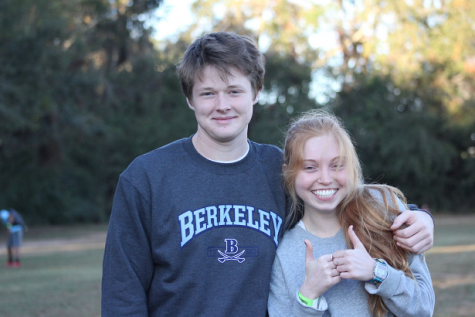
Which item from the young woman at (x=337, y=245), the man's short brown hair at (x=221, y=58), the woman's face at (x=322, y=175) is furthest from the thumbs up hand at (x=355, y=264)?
the man's short brown hair at (x=221, y=58)

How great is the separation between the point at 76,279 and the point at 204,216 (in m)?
9.11

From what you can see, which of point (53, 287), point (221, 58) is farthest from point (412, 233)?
point (53, 287)

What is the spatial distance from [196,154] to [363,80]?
30678 mm

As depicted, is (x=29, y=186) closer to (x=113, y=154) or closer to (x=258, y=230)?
(x=113, y=154)

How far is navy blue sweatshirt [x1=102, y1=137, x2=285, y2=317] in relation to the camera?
7.50 feet

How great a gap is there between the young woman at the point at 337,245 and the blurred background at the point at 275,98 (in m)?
21.0

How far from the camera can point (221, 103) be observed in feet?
7.95

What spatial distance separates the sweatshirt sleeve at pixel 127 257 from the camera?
2.25m

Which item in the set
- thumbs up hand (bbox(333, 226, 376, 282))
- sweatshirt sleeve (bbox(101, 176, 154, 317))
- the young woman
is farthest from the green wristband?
sweatshirt sleeve (bbox(101, 176, 154, 317))

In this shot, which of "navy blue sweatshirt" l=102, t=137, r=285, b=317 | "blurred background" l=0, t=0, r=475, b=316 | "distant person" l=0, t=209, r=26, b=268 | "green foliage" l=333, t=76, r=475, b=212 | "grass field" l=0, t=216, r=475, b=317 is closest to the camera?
"navy blue sweatshirt" l=102, t=137, r=285, b=317

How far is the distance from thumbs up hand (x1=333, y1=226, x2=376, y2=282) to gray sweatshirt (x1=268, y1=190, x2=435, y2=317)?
0.27 ft

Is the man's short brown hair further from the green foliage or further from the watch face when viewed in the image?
the green foliage

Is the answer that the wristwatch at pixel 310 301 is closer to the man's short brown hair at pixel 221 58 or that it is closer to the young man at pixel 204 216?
the young man at pixel 204 216

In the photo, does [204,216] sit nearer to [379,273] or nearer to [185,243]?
[185,243]
